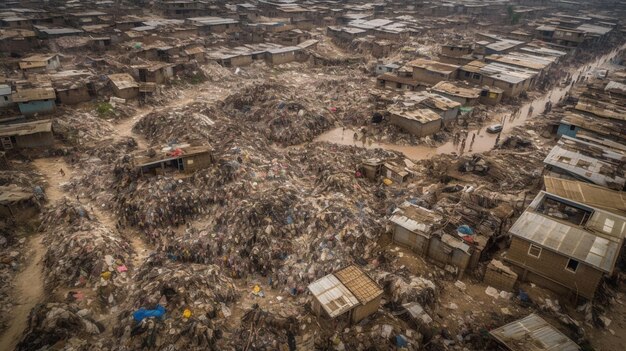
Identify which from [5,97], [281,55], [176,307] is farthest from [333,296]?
[281,55]

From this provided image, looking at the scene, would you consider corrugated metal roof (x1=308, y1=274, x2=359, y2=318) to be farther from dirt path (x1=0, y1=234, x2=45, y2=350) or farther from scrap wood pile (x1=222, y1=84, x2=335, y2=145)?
scrap wood pile (x1=222, y1=84, x2=335, y2=145)

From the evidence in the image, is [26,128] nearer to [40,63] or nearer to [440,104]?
[40,63]

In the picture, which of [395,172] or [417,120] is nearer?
[395,172]

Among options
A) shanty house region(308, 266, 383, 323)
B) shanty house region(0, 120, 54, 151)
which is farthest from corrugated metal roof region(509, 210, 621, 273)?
shanty house region(0, 120, 54, 151)

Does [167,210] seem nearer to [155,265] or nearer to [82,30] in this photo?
[155,265]

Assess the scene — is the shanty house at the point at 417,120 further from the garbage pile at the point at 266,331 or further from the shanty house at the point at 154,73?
the shanty house at the point at 154,73
